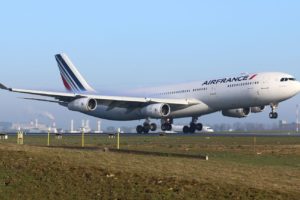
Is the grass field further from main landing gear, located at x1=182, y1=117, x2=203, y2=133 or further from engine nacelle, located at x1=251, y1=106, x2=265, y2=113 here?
main landing gear, located at x1=182, y1=117, x2=203, y2=133

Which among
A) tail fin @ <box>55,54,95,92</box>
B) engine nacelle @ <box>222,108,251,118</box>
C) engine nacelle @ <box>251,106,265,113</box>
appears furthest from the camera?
tail fin @ <box>55,54,95,92</box>

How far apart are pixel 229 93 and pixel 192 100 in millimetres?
5967

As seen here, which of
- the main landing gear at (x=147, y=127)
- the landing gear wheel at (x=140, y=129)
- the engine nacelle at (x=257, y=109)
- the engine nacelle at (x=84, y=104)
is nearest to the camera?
the engine nacelle at (x=84, y=104)

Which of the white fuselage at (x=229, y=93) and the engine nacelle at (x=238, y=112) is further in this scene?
the engine nacelle at (x=238, y=112)

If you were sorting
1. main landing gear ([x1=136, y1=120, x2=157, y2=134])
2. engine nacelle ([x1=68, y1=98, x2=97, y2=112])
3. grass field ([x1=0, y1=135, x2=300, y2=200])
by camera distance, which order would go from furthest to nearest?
main landing gear ([x1=136, y1=120, x2=157, y2=134]) → engine nacelle ([x1=68, y1=98, x2=97, y2=112]) → grass field ([x1=0, y1=135, x2=300, y2=200])

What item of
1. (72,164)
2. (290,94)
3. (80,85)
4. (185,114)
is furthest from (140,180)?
(80,85)

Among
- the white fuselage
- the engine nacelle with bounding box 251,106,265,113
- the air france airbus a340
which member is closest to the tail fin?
the air france airbus a340

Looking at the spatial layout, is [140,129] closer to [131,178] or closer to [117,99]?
[117,99]

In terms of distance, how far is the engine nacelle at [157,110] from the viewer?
71.7 meters

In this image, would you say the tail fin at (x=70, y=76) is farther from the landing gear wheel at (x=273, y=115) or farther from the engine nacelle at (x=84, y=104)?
the landing gear wheel at (x=273, y=115)

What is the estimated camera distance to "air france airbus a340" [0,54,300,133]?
214ft

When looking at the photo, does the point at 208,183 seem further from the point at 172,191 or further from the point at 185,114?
the point at 185,114

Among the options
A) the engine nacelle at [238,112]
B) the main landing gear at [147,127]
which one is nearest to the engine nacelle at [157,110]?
the main landing gear at [147,127]

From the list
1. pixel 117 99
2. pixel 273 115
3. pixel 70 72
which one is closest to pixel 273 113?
pixel 273 115
